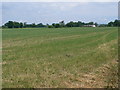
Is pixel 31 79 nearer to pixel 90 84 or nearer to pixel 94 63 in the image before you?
pixel 90 84

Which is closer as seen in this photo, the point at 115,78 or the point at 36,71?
the point at 115,78

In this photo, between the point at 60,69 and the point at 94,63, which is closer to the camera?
the point at 60,69

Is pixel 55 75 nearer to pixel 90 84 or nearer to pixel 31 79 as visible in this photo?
pixel 31 79

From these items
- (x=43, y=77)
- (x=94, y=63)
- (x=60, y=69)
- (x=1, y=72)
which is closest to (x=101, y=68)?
(x=94, y=63)

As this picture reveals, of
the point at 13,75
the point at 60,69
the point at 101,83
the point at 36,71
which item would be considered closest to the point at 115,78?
the point at 101,83

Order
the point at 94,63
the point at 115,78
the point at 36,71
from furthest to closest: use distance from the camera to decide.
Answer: the point at 94,63
the point at 36,71
the point at 115,78

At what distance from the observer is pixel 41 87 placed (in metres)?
5.85

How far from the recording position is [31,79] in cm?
661

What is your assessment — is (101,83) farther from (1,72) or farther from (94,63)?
(1,72)

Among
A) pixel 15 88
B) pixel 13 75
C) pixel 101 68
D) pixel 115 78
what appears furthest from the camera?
pixel 101 68

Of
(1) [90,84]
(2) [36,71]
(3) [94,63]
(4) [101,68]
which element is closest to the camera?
(1) [90,84]

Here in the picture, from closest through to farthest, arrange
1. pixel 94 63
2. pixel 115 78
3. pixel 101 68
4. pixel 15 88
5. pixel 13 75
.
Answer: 1. pixel 15 88
2. pixel 115 78
3. pixel 13 75
4. pixel 101 68
5. pixel 94 63

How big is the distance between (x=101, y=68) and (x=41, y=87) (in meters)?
3.43

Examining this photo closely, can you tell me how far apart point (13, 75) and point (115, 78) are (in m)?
3.47
